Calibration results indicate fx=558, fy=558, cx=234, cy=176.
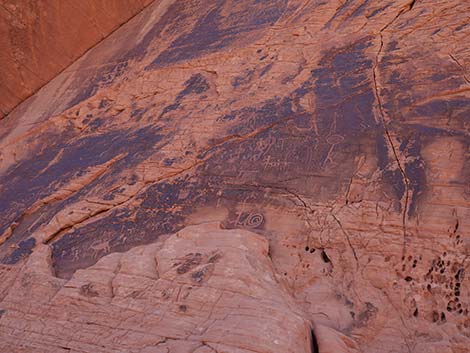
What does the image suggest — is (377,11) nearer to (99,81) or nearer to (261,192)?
(261,192)

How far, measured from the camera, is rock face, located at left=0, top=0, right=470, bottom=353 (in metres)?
3.34

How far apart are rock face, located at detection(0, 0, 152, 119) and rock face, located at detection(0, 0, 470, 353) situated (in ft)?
4.02

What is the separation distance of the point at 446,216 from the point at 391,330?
0.81 metres

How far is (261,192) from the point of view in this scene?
413 cm

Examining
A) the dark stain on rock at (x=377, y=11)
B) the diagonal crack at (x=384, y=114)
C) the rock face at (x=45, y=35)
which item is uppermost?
the rock face at (x=45, y=35)

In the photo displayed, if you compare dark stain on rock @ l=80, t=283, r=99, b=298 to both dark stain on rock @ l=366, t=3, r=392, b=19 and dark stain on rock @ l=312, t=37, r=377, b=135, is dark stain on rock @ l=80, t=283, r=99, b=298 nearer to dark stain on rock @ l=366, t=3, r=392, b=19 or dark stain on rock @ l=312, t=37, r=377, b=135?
dark stain on rock @ l=312, t=37, r=377, b=135

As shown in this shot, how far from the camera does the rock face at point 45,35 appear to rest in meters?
6.69

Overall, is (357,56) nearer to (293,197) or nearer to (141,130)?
(293,197)

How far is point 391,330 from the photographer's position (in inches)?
131

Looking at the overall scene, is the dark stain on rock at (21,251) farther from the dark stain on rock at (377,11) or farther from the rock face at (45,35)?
the dark stain on rock at (377,11)

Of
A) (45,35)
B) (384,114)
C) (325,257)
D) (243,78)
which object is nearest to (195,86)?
(243,78)

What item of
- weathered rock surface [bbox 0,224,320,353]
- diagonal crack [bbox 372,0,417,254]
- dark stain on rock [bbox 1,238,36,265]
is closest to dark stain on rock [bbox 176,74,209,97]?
diagonal crack [bbox 372,0,417,254]

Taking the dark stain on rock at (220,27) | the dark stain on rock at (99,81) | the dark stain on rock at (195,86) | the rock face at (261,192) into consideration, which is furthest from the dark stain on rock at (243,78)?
the dark stain on rock at (99,81)

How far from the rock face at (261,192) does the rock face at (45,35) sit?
123 cm
